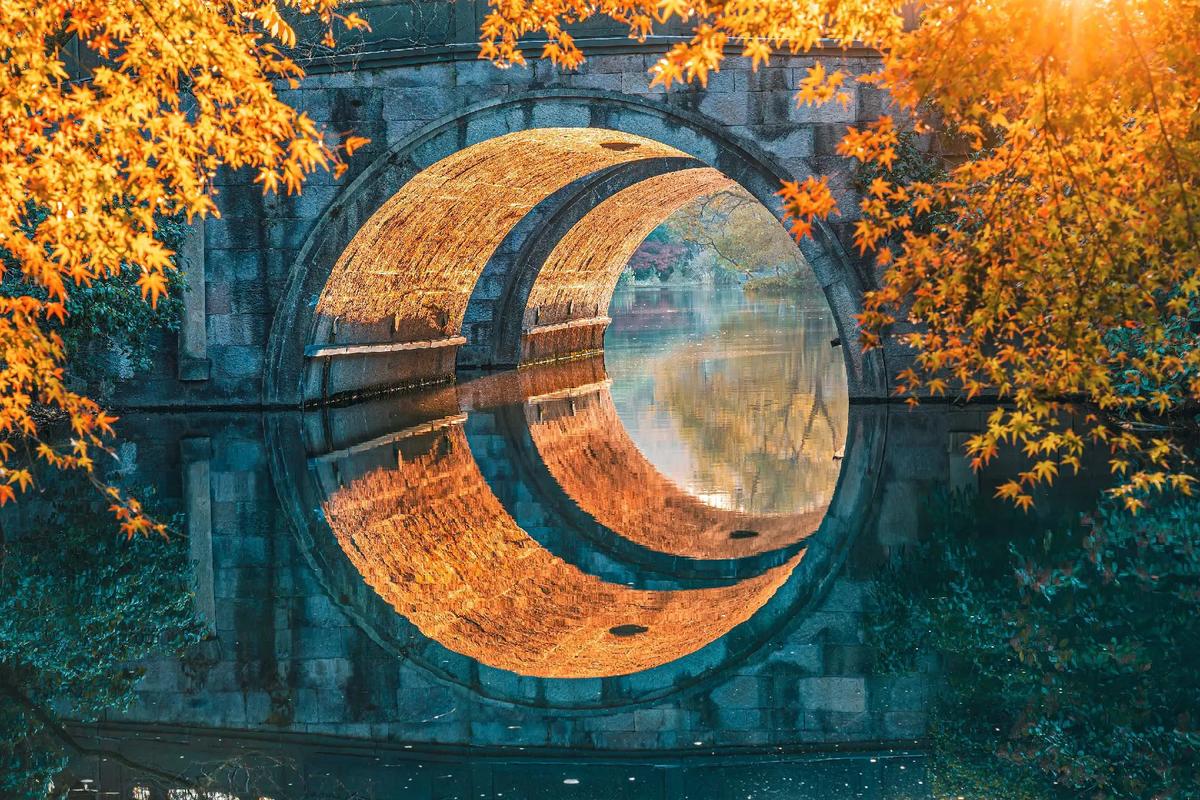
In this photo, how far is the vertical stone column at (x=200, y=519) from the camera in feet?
26.9

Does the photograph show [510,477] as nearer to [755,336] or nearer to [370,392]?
[370,392]

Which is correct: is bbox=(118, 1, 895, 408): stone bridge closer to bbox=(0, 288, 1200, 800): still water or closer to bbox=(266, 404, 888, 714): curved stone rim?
bbox=(0, 288, 1200, 800): still water

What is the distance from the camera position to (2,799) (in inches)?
201

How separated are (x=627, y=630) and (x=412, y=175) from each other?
9.73 meters

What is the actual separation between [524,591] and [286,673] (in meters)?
1.70

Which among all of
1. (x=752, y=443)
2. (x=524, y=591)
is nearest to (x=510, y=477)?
(x=752, y=443)

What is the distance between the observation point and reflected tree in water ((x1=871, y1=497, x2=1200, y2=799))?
16.9ft

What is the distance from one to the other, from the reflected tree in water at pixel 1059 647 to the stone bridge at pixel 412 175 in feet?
21.3

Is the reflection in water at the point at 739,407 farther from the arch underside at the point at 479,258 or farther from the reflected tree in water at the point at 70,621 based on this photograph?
the reflected tree in water at the point at 70,621

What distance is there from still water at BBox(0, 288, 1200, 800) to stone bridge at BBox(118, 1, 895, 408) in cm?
334

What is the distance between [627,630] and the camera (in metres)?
7.45

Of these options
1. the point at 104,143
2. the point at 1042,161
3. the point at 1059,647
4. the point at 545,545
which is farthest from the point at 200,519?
the point at 1042,161

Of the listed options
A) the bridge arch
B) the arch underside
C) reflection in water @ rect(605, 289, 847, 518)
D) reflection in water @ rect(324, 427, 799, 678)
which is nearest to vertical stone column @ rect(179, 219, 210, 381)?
the bridge arch

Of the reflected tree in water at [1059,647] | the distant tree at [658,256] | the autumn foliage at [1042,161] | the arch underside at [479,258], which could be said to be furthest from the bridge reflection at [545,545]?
the distant tree at [658,256]
